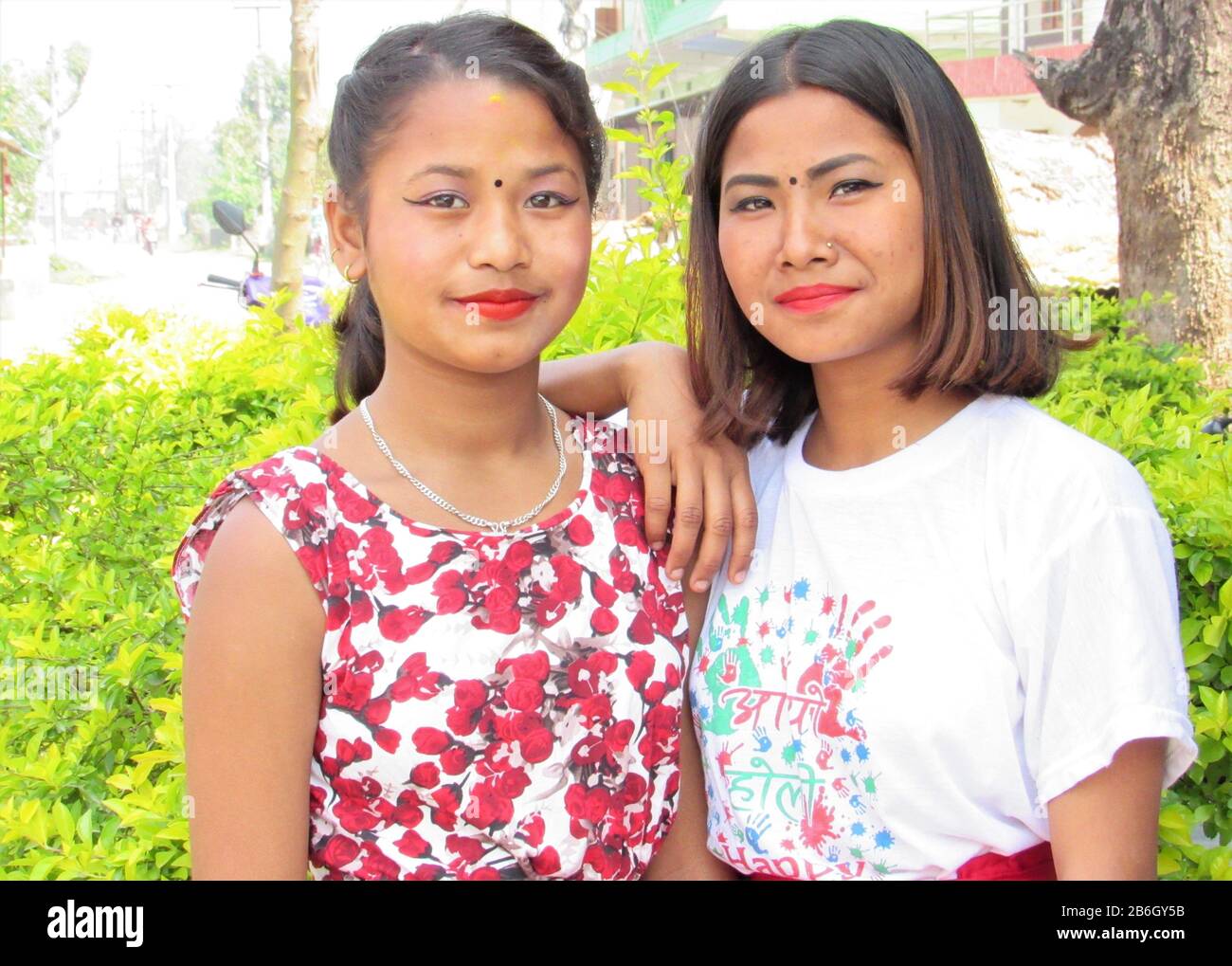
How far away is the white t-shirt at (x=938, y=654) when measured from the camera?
54.2 inches

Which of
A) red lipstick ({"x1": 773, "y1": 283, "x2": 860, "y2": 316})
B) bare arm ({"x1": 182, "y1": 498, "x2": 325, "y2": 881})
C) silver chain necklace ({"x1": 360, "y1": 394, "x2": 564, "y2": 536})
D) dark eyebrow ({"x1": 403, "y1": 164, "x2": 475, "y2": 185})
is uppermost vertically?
dark eyebrow ({"x1": 403, "y1": 164, "x2": 475, "y2": 185})

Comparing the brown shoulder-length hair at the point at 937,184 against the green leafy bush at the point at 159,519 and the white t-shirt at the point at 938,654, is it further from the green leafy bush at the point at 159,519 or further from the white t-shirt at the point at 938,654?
the green leafy bush at the point at 159,519

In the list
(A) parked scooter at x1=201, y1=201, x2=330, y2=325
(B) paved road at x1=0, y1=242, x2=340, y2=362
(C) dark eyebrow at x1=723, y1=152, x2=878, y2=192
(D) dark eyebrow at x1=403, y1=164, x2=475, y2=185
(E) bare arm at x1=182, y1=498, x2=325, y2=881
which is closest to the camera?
(E) bare arm at x1=182, y1=498, x2=325, y2=881

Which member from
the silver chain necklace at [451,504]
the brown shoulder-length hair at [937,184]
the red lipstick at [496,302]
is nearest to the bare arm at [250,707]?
the silver chain necklace at [451,504]

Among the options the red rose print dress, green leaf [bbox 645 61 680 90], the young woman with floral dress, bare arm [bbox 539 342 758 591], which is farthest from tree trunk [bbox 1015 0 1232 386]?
the red rose print dress

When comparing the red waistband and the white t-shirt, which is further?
the red waistband

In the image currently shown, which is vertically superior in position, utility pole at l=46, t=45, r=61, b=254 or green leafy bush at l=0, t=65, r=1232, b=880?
utility pole at l=46, t=45, r=61, b=254

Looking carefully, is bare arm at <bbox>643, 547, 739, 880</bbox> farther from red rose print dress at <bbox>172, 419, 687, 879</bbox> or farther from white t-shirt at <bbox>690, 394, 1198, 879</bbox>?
red rose print dress at <bbox>172, 419, 687, 879</bbox>

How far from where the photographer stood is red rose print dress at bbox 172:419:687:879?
1.42 m

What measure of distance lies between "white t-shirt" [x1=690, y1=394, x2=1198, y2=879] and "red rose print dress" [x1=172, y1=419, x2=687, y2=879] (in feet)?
0.56

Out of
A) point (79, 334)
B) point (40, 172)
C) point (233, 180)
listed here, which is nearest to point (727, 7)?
point (79, 334)

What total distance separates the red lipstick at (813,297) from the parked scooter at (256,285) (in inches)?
77.6

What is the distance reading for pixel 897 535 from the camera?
5.22ft

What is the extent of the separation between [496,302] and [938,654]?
69cm
